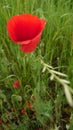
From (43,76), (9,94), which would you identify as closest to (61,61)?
(43,76)

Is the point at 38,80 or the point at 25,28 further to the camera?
the point at 38,80

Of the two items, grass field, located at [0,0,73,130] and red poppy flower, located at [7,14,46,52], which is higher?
red poppy flower, located at [7,14,46,52]

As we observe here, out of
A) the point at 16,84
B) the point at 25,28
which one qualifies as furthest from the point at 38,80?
the point at 25,28

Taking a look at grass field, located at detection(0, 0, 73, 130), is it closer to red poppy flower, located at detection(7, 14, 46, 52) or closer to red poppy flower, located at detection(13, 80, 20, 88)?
red poppy flower, located at detection(13, 80, 20, 88)

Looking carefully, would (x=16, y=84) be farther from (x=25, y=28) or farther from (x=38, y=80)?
(x=25, y=28)

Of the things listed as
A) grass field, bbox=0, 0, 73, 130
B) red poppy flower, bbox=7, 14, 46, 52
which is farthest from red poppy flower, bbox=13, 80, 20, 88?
red poppy flower, bbox=7, 14, 46, 52

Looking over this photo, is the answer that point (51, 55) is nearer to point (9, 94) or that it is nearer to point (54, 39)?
point (54, 39)

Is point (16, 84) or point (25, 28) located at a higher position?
point (25, 28)
